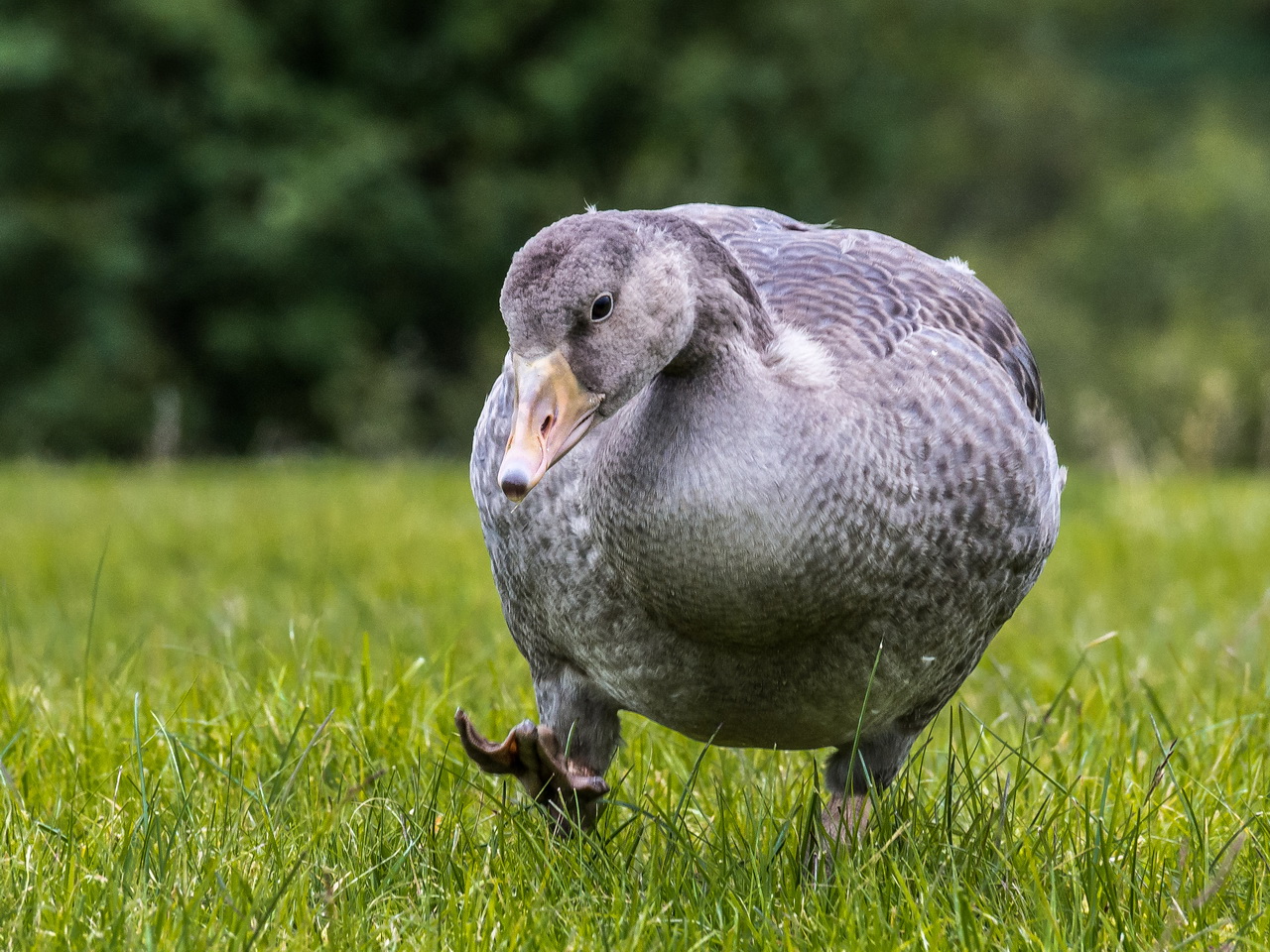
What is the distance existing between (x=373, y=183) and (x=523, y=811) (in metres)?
14.3

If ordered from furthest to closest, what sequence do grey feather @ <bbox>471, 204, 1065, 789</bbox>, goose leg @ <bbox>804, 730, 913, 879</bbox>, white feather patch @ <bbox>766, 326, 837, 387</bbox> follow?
goose leg @ <bbox>804, 730, 913, 879</bbox> < white feather patch @ <bbox>766, 326, 837, 387</bbox> < grey feather @ <bbox>471, 204, 1065, 789</bbox>

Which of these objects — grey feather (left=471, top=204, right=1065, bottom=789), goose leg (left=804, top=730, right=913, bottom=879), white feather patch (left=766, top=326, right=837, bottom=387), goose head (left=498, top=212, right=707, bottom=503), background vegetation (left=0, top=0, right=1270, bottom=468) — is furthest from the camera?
background vegetation (left=0, top=0, right=1270, bottom=468)

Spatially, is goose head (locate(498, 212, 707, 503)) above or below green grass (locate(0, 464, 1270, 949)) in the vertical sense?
above

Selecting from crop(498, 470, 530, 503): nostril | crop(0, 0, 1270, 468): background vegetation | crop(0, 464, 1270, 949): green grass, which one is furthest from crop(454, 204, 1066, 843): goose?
crop(0, 0, 1270, 468): background vegetation

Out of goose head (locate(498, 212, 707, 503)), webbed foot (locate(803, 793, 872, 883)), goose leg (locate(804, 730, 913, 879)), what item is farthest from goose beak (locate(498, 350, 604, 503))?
goose leg (locate(804, 730, 913, 879))

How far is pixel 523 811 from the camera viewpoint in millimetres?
2908

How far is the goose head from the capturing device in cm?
226

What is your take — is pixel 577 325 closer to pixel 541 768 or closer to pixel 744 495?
pixel 744 495

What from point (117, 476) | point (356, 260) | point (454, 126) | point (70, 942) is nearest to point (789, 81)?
point (454, 126)

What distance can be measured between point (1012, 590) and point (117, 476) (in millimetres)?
8525

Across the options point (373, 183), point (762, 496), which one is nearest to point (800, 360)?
point (762, 496)

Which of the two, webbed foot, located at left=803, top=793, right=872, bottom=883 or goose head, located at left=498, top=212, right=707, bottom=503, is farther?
webbed foot, located at left=803, top=793, right=872, bottom=883

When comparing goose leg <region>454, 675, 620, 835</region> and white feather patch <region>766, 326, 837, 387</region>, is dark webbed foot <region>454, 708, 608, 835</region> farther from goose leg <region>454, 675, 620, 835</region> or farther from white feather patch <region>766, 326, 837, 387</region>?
white feather patch <region>766, 326, 837, 387</region>

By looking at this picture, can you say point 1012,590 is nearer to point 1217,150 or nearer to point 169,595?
point 169,595
